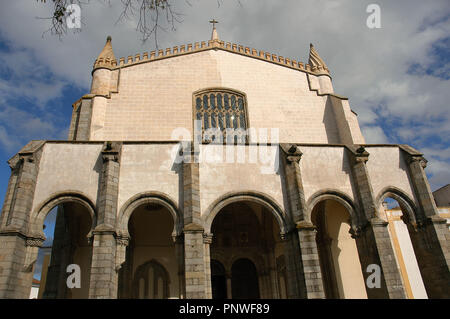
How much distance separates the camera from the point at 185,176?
42.4ft

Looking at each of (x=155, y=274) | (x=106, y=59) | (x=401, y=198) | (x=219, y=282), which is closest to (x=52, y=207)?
(x=155, y=274)

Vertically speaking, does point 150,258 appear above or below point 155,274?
above

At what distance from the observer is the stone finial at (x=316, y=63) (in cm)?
2205

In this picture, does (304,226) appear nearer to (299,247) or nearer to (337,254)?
(299,247)

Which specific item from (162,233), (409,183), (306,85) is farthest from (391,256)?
(306,85)

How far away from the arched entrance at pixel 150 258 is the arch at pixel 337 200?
6.94m

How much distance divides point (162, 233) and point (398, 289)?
33.9ft

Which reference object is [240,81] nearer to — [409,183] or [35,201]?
[409,183]

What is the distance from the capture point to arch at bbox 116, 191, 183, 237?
12.3 m

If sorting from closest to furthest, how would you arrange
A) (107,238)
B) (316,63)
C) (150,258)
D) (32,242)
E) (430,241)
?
1. (107,238)
2. (32,242)
3. (430,241)
4. (150,258)
5. (316,63)

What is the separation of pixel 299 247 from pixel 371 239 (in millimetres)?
2812

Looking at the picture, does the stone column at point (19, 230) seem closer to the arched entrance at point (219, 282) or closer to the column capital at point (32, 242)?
the column capital at point (32, 242)

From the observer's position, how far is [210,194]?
13.2 m

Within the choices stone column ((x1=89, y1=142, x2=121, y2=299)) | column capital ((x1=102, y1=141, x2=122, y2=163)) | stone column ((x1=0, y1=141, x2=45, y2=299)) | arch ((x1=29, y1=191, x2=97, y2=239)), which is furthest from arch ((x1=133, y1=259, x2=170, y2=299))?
column capital ((x1=102, y1=141, x2=122, y2=163))
